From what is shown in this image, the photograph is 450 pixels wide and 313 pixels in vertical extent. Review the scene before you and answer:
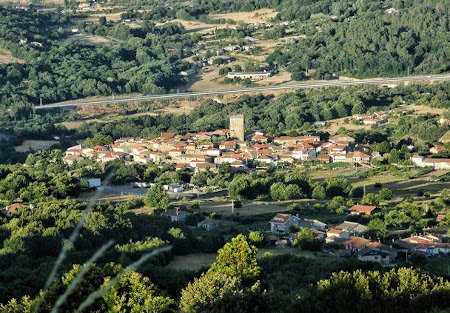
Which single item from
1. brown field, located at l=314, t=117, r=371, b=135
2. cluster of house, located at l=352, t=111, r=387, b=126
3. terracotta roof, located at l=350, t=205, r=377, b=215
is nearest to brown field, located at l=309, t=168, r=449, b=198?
terracotta roof, located at l=350, t=205, r=377, b=215

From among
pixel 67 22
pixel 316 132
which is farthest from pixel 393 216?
pixel 67 22

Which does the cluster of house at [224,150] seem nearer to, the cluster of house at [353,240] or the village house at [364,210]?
the village house at [364,210]

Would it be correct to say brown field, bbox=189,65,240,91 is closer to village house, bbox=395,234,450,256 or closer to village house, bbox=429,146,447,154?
village house, bbox=429,146,447,154

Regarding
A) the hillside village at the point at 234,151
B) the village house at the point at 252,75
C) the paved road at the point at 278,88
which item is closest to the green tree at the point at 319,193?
the hillside village at the point at 234,151

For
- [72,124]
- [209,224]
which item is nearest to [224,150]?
[72,124]

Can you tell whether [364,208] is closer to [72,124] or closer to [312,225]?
[312,225]

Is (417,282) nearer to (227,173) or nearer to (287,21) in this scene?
(227,173)
